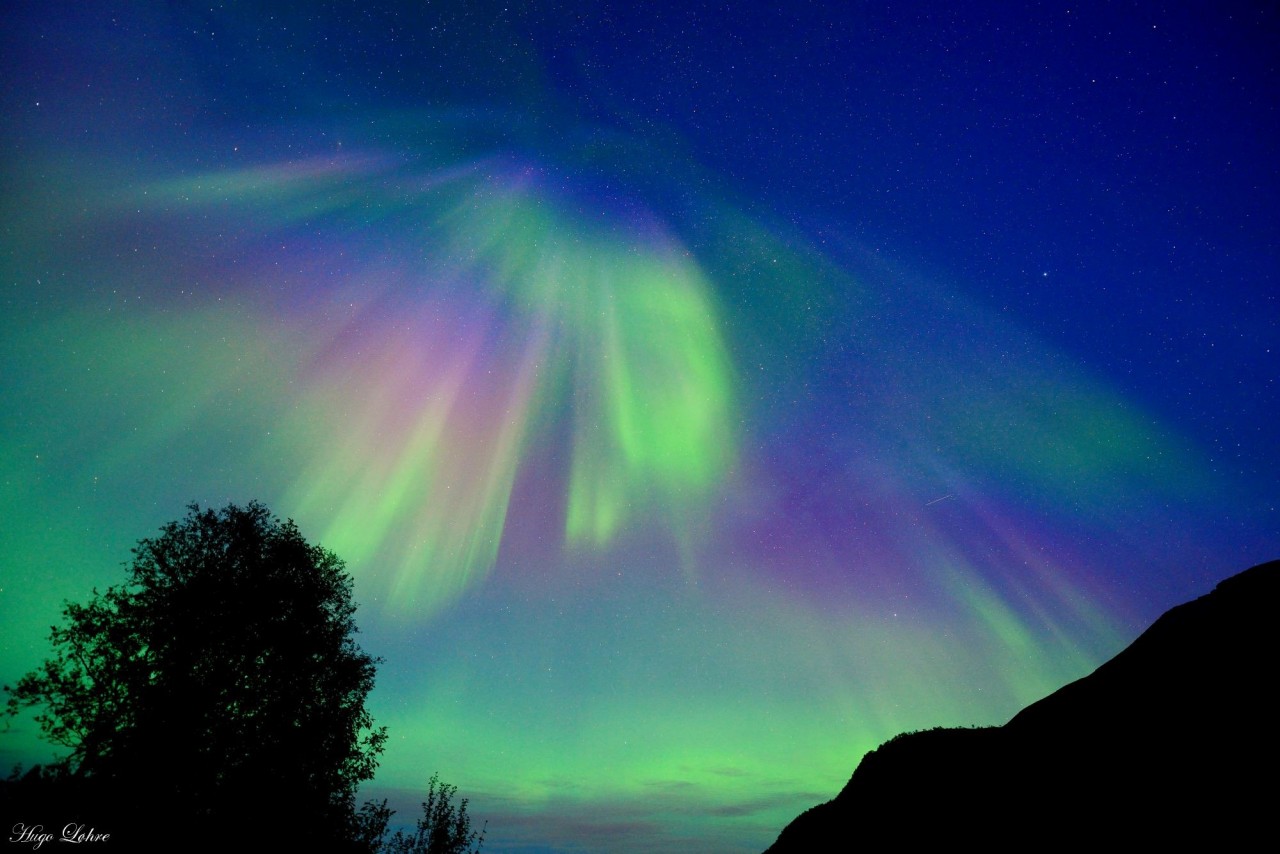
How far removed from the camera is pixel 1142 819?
16219 millimetres

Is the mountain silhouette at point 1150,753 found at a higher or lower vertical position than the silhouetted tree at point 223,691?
lower

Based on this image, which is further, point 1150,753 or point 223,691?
point 223,691

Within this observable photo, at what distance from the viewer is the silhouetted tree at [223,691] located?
24547 mm

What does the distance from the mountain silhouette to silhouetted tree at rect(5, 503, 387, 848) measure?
30313 millimetres

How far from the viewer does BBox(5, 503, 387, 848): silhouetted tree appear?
80.5ft

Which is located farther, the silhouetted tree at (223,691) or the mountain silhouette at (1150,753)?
the silhouetted tree at (223,691)

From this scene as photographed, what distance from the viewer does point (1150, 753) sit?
58.2 feet

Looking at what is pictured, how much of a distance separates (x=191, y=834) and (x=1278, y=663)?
42531mm

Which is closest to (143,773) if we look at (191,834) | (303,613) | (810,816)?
(191,834)

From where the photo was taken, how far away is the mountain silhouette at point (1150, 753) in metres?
15.3

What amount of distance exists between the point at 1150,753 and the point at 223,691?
129 ft

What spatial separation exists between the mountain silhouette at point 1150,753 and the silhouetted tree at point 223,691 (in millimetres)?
30313

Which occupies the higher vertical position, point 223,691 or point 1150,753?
point 223,691

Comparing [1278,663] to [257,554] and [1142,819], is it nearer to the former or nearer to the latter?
[1142,819]
